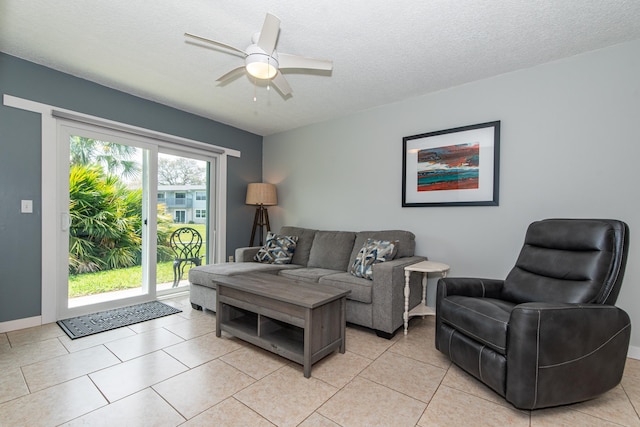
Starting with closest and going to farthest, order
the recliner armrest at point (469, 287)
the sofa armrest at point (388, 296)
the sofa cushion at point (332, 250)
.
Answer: the recliner armrest at point (469, 287), the sofa armrest at point (388, 296), the sofa cushion at point (332, 250)

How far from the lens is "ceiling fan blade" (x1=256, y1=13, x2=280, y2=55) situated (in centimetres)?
166

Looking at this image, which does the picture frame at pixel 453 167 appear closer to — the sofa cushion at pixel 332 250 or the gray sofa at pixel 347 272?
the gray sofa at pixel 347 272

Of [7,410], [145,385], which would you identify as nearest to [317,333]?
[145,385]

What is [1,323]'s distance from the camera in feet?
8.19

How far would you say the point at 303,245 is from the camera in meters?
3.84

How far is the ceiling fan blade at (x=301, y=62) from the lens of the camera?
2.02 m

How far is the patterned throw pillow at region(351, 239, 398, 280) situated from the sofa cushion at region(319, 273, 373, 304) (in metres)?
0.07

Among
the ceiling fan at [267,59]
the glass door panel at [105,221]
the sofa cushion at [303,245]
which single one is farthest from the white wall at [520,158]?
the glass door panel at [105,221]

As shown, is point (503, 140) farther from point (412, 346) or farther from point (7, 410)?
point (7, 410)

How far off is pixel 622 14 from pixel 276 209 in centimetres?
412

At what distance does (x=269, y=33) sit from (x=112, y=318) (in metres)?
3.02

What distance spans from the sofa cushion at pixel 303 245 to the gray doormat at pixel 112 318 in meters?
1.50

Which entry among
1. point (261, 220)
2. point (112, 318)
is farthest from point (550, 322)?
point (261, 220)

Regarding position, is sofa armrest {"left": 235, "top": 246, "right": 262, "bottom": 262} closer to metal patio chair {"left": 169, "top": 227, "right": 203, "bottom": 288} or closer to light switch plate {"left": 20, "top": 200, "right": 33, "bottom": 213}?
metal patio chair {"left": 169, "top": 227, "right": 203, "bottom": 288}
